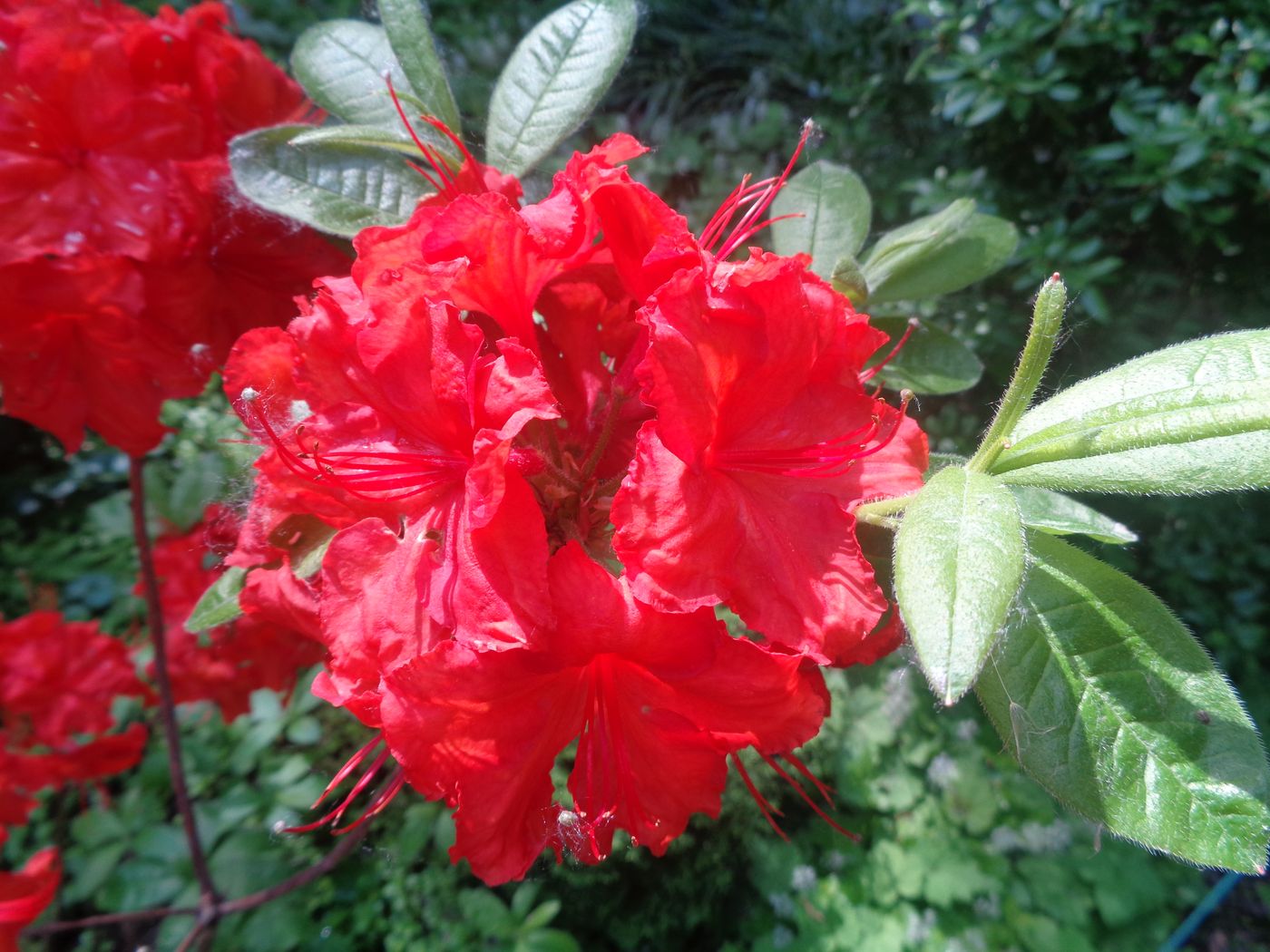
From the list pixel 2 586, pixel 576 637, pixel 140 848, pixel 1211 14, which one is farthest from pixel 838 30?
pixel 2 586

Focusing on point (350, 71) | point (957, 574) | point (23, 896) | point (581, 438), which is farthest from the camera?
point (23, 896)

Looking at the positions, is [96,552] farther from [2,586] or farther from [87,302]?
[87,302]

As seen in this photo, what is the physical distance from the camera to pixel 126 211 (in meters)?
0.75

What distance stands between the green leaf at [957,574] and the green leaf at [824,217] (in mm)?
442

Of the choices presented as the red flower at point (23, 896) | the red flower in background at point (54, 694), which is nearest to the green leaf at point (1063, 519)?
the red flower at point (23, 896)

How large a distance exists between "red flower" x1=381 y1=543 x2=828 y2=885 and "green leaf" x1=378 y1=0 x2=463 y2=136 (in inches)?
18.1

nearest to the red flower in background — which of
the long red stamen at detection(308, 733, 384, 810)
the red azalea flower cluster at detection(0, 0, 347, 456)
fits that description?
the red azalea flower cluster at detection(0, 0, 347, 456)

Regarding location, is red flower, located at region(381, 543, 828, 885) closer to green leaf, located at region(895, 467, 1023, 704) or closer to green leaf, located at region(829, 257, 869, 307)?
green leaf, located at region(895, 467, 1023, 704)

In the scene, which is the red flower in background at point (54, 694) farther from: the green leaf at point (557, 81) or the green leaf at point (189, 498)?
the green leaf at point (557, 81)

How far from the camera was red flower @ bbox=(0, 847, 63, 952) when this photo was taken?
0.91m

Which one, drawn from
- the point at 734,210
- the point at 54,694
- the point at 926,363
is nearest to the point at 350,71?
the point at 734,210

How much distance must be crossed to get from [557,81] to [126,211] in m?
0.42

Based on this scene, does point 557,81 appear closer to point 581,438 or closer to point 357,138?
point 357,138

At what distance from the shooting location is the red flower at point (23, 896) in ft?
2.98
